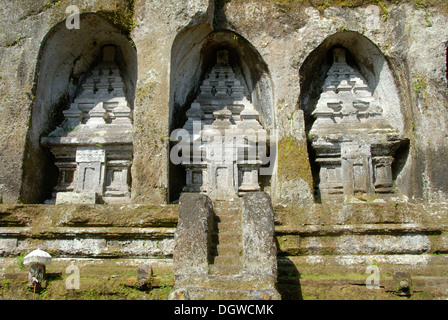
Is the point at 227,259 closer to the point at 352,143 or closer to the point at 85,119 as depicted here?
the point at 352,143

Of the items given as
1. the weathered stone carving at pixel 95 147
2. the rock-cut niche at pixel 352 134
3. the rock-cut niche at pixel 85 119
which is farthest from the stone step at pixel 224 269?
the rock-cut niche at pixel 352 134

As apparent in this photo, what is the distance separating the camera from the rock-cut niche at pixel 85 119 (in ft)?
27.8

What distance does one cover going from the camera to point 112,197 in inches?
333

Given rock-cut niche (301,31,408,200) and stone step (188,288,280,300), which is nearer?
stone step (188,288,280,300)

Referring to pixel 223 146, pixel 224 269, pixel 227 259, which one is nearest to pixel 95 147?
pixel 223 146

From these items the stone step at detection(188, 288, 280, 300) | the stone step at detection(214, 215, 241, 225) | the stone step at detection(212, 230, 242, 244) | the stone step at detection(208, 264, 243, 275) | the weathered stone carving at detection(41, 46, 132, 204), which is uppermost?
the weathered stone carving at detection(41, 46, 132, 204)

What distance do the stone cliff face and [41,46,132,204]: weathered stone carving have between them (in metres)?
0.30

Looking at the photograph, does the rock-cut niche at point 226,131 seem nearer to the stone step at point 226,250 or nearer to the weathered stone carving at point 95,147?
the weathered stone carving at point 95,147

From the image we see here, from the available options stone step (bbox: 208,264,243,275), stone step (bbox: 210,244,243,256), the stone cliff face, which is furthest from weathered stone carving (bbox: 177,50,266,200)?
stone step (bbox: 208,264,243,275)

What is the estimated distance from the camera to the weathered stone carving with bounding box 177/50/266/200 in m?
8.56

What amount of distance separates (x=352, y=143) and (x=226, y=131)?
2.58 metres

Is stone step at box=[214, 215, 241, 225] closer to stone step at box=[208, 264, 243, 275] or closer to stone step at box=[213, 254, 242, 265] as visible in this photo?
stone step at box=[213, 254, 242, 265]

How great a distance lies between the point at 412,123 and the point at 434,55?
1.33 m
